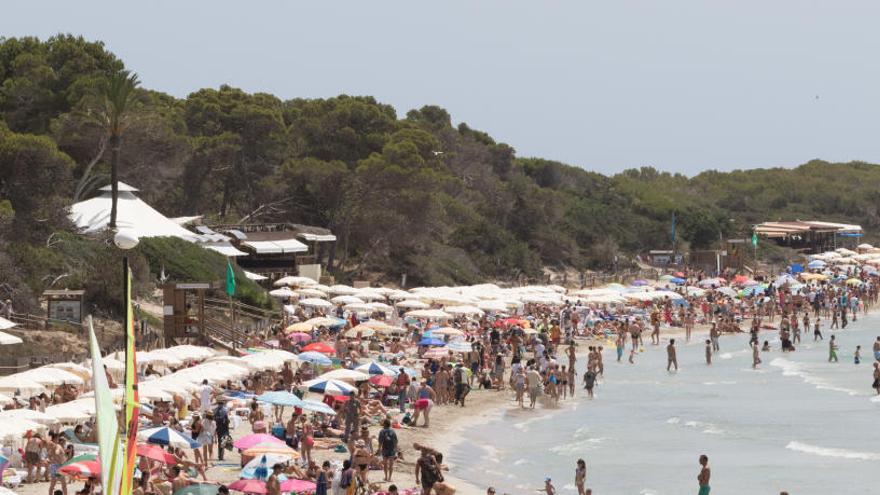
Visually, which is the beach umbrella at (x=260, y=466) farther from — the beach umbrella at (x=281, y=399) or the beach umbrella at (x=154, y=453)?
the beach umbrella at (x=281, y=399)

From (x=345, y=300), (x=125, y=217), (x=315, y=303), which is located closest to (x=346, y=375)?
(x=315, y=303)

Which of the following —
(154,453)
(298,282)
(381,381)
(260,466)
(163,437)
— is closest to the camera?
(154,453)

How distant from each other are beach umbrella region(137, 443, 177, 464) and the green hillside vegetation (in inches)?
578

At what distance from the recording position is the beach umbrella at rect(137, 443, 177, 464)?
15.6 meters

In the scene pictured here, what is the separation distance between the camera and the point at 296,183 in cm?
4978

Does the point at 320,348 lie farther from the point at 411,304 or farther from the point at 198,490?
the point at 198,490

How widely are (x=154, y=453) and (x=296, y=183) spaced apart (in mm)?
34567

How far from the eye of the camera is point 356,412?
2084 centimetres

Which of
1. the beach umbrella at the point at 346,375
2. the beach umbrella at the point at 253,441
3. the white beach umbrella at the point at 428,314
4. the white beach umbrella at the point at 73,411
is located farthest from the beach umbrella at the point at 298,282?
the beach umbrella at the point at 253,441

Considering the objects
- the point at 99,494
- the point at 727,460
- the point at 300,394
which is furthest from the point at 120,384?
the point at 727,460

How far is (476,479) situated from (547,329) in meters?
17.8

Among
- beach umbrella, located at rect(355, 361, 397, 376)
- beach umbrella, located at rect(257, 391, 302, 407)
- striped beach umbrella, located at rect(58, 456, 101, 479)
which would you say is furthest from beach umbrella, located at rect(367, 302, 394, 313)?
striped beach umbrella, located at rect(58, 456, 101, 479)

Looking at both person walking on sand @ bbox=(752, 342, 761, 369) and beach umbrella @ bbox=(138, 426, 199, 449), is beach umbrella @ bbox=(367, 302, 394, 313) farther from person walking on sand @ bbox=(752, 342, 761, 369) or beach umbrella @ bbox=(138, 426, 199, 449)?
beach umbrella @ bbox=(138, 426, 199, 449)

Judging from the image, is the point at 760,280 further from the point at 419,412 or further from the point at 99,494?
the point at 99,494
